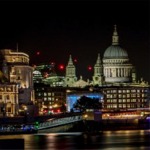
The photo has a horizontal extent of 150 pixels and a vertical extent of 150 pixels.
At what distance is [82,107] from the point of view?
3866 inches

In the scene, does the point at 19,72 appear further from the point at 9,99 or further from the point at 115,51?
the point at 115,51

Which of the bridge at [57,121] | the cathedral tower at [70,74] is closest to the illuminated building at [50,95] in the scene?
the cathedral tower at [70,74]

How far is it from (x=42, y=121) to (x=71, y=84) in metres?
43.3

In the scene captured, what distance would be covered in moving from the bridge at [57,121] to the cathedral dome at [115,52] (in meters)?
47.1

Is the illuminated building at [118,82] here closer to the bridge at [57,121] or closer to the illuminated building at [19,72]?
the illuminated building at [19,72]

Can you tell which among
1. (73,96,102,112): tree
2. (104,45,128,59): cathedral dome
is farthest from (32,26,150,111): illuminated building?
(73,96,102,112): tree

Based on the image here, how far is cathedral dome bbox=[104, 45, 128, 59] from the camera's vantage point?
426ft

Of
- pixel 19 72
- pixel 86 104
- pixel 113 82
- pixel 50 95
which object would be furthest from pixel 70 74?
pixel 19 72

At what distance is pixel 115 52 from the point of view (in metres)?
130

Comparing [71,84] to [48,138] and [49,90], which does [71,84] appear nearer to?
[49,90]

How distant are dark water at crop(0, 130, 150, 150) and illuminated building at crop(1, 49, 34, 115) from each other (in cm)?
1754

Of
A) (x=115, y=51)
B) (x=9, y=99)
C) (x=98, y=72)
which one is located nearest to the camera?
(x=9, y=99)

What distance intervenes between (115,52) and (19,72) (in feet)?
118

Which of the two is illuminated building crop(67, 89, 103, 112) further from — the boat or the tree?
the boat
